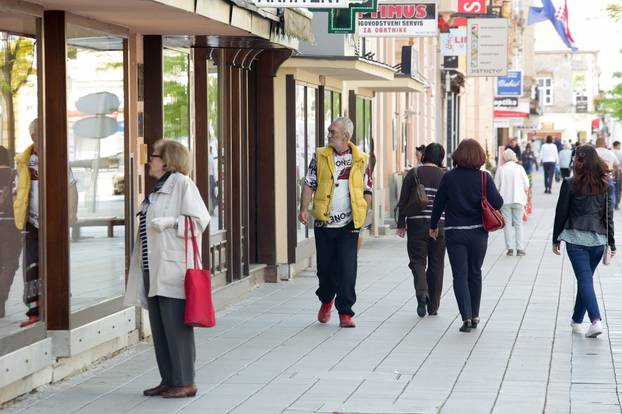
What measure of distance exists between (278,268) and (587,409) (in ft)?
28.6

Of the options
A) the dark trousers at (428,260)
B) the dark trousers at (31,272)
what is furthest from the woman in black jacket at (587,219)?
the dark trousers at (31,272)

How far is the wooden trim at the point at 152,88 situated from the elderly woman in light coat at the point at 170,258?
3222mm

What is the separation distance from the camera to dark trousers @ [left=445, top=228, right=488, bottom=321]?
1264 cm

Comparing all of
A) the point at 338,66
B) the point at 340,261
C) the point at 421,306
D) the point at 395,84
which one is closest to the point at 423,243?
A: the point at 421,306

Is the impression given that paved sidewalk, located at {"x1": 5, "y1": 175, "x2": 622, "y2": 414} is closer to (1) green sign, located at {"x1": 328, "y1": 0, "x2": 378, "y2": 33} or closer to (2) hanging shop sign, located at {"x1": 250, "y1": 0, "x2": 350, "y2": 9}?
(2) hanging shop sign, located at {"x1": 250, "y1": 0, "x2": 350, "y2": 9}

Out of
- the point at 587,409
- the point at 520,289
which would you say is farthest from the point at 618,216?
the point at 587,409

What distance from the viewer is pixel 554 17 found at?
5009 centimetres

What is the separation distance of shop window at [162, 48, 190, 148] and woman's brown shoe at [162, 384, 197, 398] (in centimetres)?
391

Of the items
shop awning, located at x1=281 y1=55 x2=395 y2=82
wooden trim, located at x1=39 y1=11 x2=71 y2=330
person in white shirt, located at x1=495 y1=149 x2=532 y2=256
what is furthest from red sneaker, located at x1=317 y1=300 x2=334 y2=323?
person in white shirt, located at x1=495 y1=149 x2=532 y2=256

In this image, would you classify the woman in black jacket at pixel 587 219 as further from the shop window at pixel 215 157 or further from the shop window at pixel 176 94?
the shop window at pixel 215 157

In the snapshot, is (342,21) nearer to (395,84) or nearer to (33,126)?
(395,84)

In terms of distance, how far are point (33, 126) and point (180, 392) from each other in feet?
6.43

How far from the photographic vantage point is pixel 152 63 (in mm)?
12328

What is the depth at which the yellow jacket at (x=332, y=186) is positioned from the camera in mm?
12703
